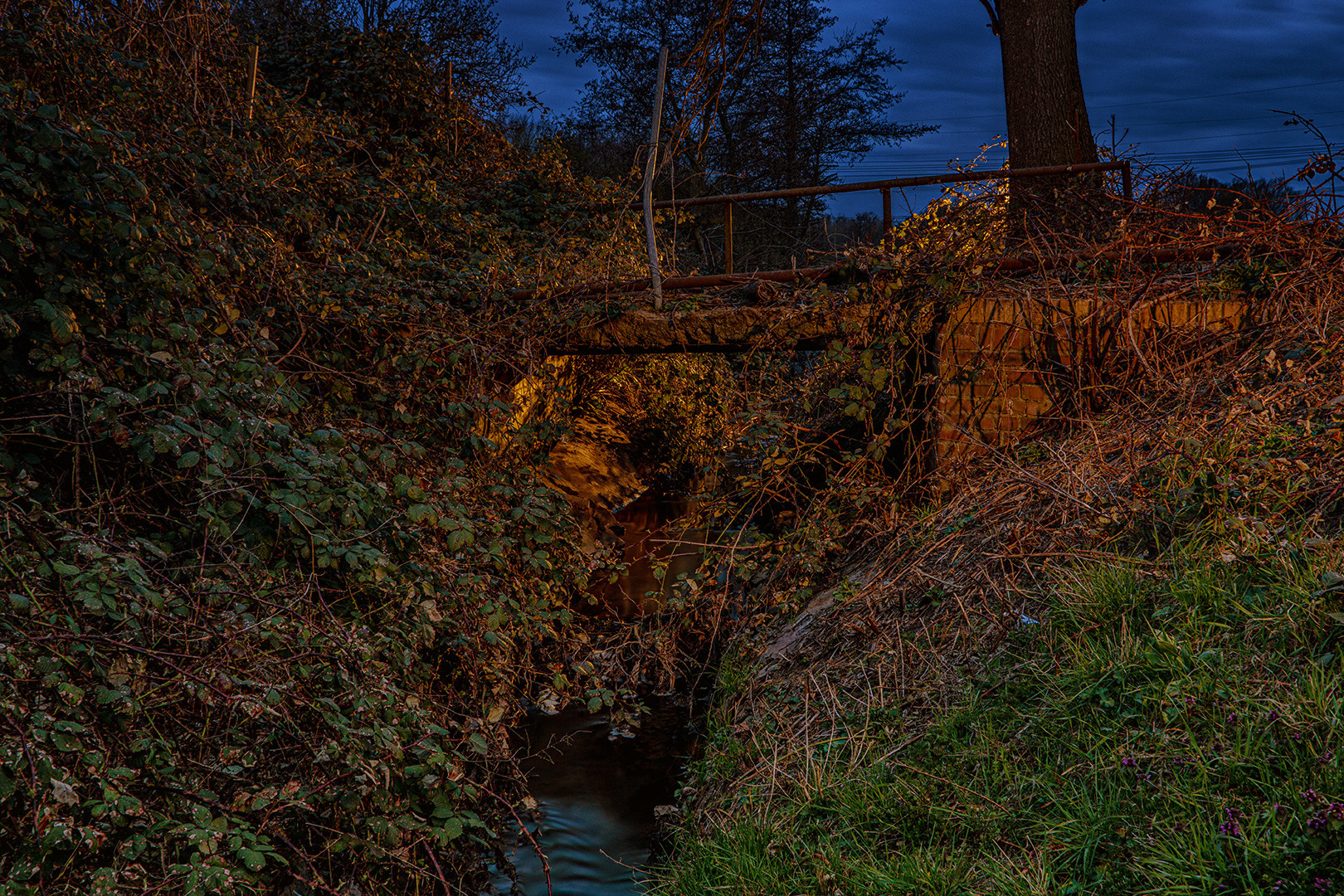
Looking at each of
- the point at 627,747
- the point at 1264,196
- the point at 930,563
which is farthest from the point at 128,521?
the point at 1264,196

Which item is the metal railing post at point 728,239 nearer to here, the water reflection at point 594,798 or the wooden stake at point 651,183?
the wooden stake at point 651,183

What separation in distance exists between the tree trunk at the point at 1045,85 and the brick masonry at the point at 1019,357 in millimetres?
4008

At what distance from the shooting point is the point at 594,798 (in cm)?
462

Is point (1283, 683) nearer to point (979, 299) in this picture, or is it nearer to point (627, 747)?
point (979, 299)

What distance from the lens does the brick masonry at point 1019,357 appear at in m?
5.05

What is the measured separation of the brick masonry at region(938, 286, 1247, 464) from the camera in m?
5.05

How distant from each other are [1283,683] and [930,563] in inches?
78.9

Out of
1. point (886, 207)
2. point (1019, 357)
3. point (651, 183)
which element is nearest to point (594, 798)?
point (1019, 357)

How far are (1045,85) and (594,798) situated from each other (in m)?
8.36

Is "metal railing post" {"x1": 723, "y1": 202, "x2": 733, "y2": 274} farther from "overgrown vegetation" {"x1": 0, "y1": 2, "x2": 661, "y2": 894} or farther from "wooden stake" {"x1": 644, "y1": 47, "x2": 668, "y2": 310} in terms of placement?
"overgrown vegetation" {"x1": 0, "y1": 2, "x2": 661, "y2": 894}

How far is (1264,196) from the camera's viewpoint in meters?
5.02

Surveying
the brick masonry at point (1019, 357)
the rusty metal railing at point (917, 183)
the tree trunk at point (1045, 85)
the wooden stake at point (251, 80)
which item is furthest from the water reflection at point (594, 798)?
the tree trunk at point (1045, 85)

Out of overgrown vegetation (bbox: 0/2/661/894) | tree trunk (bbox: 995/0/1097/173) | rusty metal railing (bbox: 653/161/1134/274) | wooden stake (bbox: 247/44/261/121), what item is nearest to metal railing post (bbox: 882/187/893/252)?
rusty metal railing (bbox: 653/161/1134/274)

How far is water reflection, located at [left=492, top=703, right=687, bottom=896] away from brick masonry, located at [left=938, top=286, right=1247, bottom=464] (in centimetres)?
276
